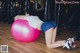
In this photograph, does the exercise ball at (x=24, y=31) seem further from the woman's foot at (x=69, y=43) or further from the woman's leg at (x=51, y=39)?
the woman's foot at (x=69, y=43)

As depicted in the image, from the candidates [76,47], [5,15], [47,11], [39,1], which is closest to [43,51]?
[76,47]

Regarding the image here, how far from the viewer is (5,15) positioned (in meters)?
8.41

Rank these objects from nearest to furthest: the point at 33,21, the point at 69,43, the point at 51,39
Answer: the point at 69,43 → the point at 51,39 → the point at 33,21

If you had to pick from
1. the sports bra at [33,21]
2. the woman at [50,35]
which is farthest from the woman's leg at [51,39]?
the sports bra at [33,21]

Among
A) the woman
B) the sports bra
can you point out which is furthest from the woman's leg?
the sports bra

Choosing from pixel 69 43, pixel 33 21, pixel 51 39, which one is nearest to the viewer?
pixel 69 43

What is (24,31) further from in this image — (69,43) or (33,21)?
(69,43)

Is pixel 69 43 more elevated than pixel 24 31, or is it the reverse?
pixel 24 31

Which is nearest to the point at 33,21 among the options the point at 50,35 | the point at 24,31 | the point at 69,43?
the point at 24,31

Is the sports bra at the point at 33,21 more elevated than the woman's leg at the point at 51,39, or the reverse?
the sports bra at the point at 33,21

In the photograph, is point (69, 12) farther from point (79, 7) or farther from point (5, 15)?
point (5, 15)

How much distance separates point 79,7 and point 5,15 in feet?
10.9

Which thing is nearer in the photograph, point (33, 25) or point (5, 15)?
point (33, 25)

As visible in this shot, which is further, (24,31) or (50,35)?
(24,31)
